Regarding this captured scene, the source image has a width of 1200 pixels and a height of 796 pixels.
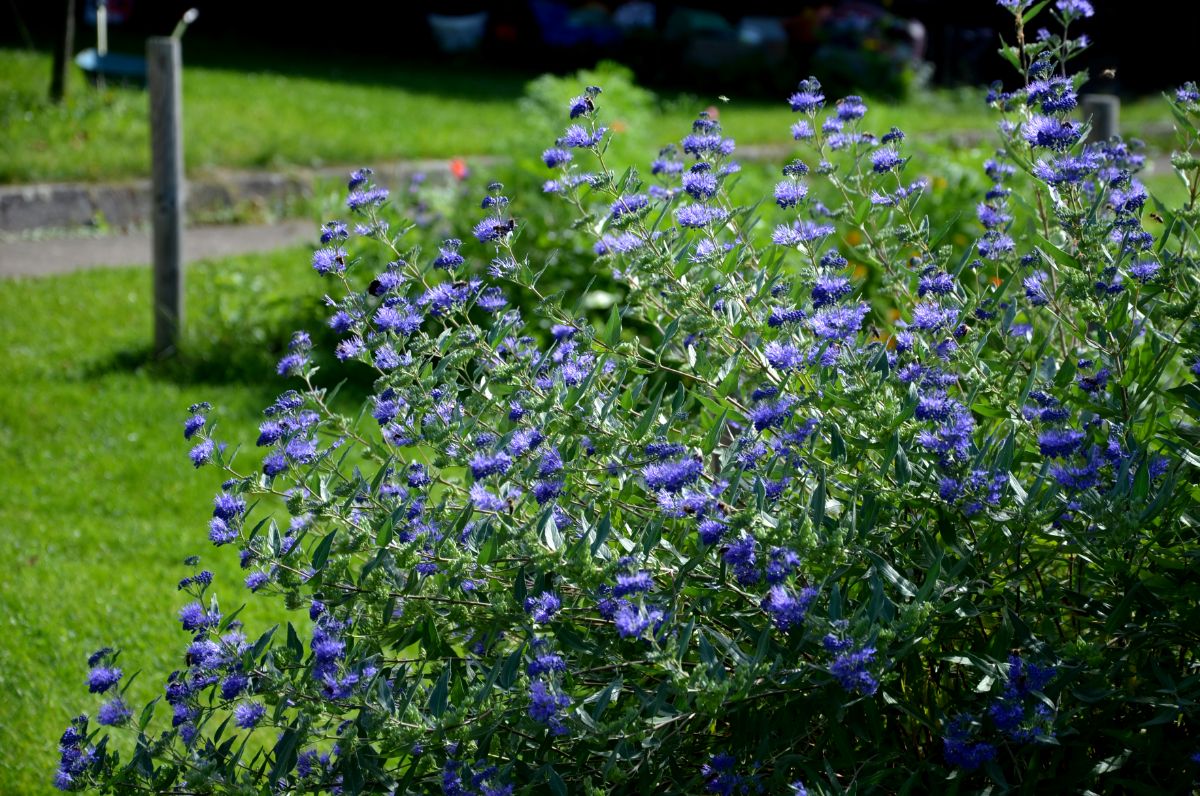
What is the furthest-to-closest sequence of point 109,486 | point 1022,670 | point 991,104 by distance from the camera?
point 109,486
point 991,104
point 1022,670

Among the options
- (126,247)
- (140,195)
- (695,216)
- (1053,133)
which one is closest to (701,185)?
(695,216)

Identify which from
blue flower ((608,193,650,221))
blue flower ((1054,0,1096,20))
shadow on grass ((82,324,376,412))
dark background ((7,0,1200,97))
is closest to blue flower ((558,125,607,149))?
blue flower ((608,193,650,221))

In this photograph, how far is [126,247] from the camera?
28.5 feet

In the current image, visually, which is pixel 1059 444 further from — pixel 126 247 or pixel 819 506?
pixel 126 247

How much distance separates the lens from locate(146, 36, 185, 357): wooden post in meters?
6.42

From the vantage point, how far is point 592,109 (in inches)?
106

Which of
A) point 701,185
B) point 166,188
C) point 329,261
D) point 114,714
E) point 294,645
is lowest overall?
point 166,188

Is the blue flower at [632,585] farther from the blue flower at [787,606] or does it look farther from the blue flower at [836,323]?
the blue flower at [836,323]

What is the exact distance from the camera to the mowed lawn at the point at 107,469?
155 inches

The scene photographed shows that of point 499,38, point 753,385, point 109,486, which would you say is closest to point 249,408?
point 109,486

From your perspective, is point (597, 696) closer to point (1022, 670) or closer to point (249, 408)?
point (1022, 670)

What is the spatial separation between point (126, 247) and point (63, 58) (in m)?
2.32

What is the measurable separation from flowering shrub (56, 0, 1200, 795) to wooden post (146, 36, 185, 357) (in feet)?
13.2

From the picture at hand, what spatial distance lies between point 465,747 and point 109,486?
339cm
